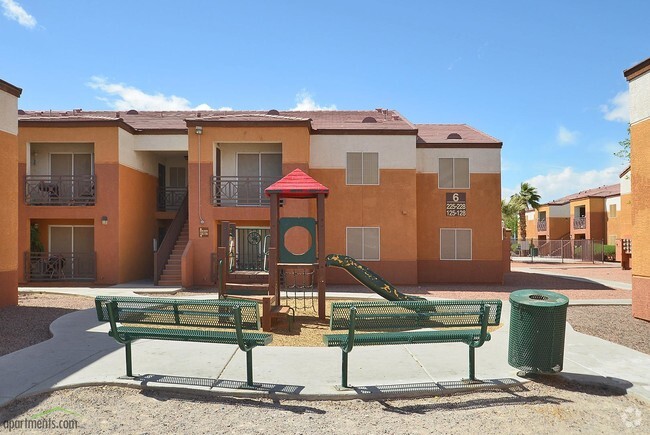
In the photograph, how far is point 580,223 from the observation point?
49781 mm

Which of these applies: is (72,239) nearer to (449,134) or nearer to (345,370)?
(449,134)

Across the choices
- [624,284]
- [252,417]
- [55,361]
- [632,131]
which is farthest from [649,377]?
[624,284]

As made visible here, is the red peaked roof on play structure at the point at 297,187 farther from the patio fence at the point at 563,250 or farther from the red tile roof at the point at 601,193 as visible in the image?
the red tile roof at the point at 601,193

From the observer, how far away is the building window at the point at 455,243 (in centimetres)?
2019

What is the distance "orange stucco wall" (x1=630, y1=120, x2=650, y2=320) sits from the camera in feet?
34.6

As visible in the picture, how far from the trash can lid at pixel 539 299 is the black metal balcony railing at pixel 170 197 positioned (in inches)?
743

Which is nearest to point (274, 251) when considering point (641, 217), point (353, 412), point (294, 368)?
point (294, 368)

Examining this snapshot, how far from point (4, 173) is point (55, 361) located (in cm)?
736

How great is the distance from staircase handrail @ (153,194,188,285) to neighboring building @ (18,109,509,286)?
3.2 inches

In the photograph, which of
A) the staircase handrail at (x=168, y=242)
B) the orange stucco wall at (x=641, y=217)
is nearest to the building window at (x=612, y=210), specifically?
the orange stucco wall at (x=641, y=217)

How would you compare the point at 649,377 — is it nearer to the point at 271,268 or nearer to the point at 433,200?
the point at 271,268

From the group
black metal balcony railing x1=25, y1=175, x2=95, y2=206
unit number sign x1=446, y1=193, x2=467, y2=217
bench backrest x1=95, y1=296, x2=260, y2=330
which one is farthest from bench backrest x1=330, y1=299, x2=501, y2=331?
black metal balcony railing x1=25, y1=175, x2=95, y2=206

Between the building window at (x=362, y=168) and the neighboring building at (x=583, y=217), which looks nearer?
the building window at (x=362, y=168)

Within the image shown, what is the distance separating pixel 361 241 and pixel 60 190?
41.2ft
